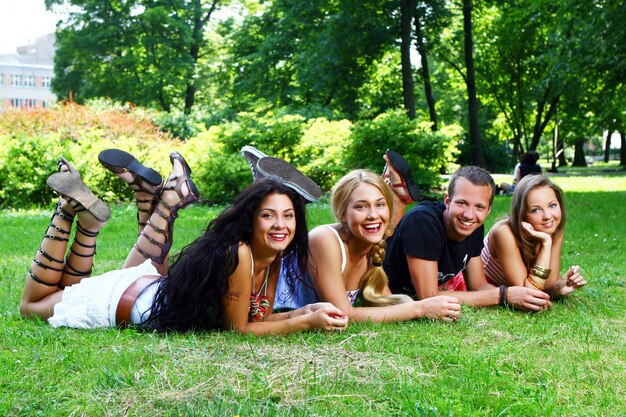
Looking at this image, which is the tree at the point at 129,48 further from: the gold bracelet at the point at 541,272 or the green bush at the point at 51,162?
the gold bracelet at the point at 541,272

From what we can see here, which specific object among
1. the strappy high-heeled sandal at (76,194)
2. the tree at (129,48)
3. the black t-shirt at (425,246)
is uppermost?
the tree at (129,48)

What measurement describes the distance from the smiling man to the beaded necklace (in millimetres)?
1063

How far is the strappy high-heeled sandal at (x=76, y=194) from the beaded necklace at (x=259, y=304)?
119 centimetres

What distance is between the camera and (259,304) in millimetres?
4523

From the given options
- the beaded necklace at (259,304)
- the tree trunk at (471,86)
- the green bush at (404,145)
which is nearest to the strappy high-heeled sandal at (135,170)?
the beaded necklace at (259,304)

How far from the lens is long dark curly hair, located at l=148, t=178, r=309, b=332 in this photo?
163 inches

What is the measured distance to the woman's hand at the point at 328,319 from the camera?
4.21 metres

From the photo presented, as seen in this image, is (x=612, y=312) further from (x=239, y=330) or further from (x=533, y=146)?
(x=533, y=146)

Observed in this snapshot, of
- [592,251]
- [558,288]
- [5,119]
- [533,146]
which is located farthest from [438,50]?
[558,288]

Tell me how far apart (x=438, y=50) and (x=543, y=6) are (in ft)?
41.2

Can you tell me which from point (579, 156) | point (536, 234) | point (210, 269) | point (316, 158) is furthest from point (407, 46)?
point (579, 156)

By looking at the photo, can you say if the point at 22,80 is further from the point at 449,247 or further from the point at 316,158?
the point at 449,247

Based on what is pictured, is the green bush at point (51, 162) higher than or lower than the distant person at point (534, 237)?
higher

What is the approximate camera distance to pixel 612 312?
16.9ft
